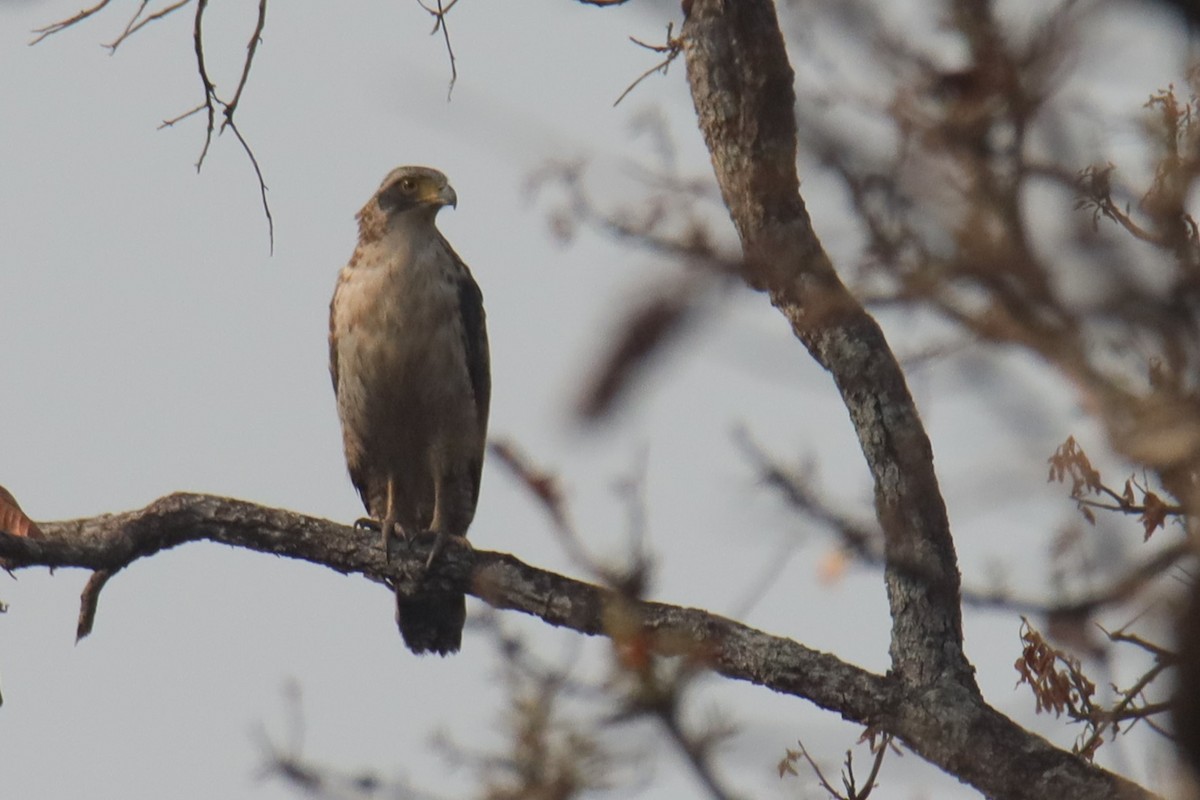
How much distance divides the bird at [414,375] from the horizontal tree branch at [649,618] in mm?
1224

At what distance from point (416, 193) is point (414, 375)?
939 mm

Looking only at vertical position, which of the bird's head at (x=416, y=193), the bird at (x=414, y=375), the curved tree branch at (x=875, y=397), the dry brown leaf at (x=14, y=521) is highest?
the bird's head at (x=416, y=193)

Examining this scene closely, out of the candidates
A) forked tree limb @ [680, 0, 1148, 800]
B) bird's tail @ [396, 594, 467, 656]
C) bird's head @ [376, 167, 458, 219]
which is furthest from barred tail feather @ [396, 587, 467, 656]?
forked tree limb @ [680, 0, 1148, 800]

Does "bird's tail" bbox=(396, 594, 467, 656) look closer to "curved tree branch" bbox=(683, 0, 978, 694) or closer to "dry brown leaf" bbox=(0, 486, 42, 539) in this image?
"dry brown leaf" bbox=(0, 486, 42, 539)

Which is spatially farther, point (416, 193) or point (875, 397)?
point (416, 193)

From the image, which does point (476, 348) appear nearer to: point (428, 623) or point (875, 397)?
point (428, 623)

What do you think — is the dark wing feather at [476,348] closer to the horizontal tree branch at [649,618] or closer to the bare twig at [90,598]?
the horizontal tree branch at [649,618]

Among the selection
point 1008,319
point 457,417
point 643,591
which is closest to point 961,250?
point 1008,319

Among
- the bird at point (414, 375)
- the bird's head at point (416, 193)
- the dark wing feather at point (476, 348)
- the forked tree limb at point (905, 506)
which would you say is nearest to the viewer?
the forked tree limb at point (905, 506)

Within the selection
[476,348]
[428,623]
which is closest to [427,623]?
[428,623]

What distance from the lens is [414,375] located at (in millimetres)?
6555

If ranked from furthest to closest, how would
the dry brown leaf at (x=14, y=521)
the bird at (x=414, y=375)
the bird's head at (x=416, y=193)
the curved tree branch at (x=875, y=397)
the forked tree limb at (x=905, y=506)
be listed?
the bird's head at (x=416, y=193), the bird at (x=414, y=375), the dry brown leaf at (x=14, y=521), the curved tree branch at (x=875, y=397), the forked tree limb at (x=905, y=506)

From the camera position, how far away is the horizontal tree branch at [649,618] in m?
3.95

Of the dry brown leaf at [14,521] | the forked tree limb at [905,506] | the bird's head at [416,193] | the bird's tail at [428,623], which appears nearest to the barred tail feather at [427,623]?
the bird's tail at [428,623]
